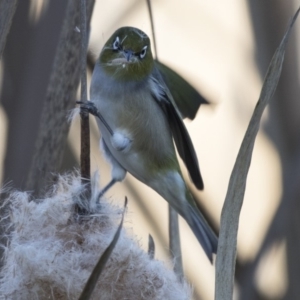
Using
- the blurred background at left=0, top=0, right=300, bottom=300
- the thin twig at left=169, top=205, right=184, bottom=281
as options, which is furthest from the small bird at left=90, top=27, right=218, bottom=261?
the blurred background at left=0, top=0, right=300, bottom=300

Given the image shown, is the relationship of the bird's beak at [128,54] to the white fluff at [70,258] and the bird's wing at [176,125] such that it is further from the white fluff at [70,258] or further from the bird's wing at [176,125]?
the white fluff at [70,258]

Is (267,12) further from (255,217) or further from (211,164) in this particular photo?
(255,217)

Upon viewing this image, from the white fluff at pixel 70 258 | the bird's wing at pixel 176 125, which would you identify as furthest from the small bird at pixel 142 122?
the white fluff at pixel 70 258

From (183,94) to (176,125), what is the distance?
7 cm

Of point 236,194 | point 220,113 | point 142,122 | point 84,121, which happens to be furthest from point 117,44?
point 220,113

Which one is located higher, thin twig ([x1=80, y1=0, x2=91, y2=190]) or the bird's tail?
thin twig ([x1=80, y1=0, x2=91, y2=190])

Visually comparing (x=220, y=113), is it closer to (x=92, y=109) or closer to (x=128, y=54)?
(x=128, y=54)

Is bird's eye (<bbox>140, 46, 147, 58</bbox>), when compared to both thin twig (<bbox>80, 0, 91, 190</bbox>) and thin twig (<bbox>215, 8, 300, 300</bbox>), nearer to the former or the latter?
thin twig (<bbox>80, 0, 91, 190</bbox>)

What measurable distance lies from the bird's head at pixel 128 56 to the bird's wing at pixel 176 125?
3cm

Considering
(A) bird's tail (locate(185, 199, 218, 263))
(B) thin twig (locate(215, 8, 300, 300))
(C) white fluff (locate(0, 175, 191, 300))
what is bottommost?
(A) bird's tail (locate(185, 199, 218, 263))

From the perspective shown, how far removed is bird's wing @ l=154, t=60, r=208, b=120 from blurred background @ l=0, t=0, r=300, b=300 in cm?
61

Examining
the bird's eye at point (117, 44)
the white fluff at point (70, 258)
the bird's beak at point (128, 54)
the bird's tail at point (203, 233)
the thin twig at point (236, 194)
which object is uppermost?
the bird's eye at point (117, 44)

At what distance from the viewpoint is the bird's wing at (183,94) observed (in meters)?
1.29

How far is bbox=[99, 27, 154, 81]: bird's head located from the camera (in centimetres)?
123
